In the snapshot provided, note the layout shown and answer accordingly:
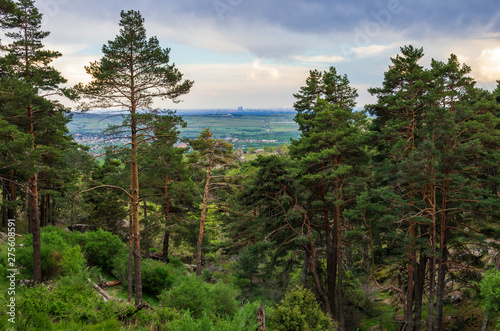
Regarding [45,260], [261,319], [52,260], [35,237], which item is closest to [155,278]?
[52,260]

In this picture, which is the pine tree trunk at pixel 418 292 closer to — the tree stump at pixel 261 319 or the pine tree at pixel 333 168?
the pine tree at pixel 333 168

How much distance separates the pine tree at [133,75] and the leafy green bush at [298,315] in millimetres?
5512

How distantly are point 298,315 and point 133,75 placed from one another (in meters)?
11.0

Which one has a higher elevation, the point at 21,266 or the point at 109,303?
the point at 109,303

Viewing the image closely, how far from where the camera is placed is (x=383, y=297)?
2467 cm

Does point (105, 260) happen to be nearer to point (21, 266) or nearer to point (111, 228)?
point (21, 266)

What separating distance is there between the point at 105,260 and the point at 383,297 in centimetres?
2279

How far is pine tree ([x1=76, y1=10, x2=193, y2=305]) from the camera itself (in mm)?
10727

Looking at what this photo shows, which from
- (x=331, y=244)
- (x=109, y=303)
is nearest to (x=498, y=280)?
(x=331, y=244)

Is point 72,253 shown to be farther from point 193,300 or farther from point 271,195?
point 271,195

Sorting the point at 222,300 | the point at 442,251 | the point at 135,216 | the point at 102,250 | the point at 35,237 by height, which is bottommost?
A: the point at 102,250

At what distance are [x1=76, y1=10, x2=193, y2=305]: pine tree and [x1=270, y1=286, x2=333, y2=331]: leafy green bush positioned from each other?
5512mm

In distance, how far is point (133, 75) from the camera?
11.4m

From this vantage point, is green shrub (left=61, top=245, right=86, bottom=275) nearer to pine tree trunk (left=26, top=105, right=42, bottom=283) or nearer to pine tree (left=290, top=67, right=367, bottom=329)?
pine tree trunk (left=26, top=105, right=42, bottom=283)
